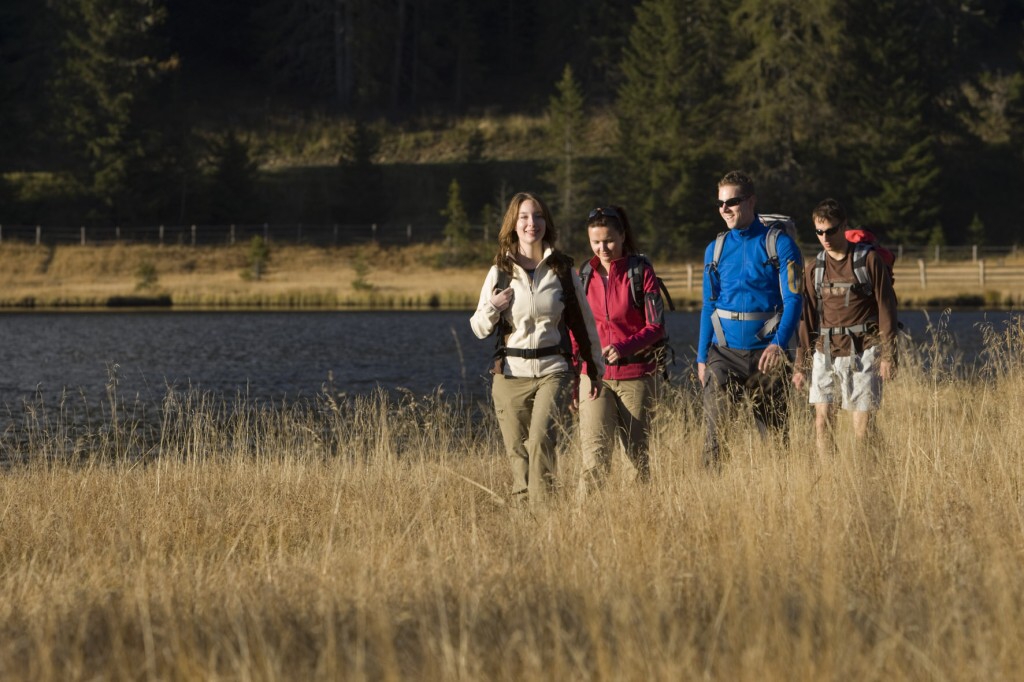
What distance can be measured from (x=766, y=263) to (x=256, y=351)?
67.8 feet

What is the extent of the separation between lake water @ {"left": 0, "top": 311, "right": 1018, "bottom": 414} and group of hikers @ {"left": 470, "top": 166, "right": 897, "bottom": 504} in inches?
237

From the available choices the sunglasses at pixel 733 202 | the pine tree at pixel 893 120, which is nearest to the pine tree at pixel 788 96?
the pine tree at pixel 893 120

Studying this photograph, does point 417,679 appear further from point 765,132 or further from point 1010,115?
point 1010,115

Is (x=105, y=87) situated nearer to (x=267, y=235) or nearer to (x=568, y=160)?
(x=267, y=235)

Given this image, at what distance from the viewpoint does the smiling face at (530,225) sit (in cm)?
704

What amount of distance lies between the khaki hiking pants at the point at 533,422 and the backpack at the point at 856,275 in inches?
85.3

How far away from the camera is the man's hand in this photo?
789cm

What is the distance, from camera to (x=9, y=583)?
5727mm

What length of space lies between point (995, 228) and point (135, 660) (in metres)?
59.1

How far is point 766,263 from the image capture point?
8.00 metres

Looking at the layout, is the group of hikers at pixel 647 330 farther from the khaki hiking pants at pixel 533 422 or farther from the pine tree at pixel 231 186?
the pine tree at pixel 231 186

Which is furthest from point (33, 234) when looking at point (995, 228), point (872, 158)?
point (995, 228)

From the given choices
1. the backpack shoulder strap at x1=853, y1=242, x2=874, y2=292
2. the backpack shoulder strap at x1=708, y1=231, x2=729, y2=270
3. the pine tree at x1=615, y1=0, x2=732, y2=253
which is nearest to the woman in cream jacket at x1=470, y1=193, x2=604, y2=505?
the backpack shoulder strap at x1=708, y1=231, x2=729, y2=270

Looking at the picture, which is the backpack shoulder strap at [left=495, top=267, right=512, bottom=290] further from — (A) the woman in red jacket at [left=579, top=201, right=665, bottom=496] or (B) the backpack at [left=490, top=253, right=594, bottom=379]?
(A) the woman in red jacket at [left=579, top=201, right=665, bottom=496]
